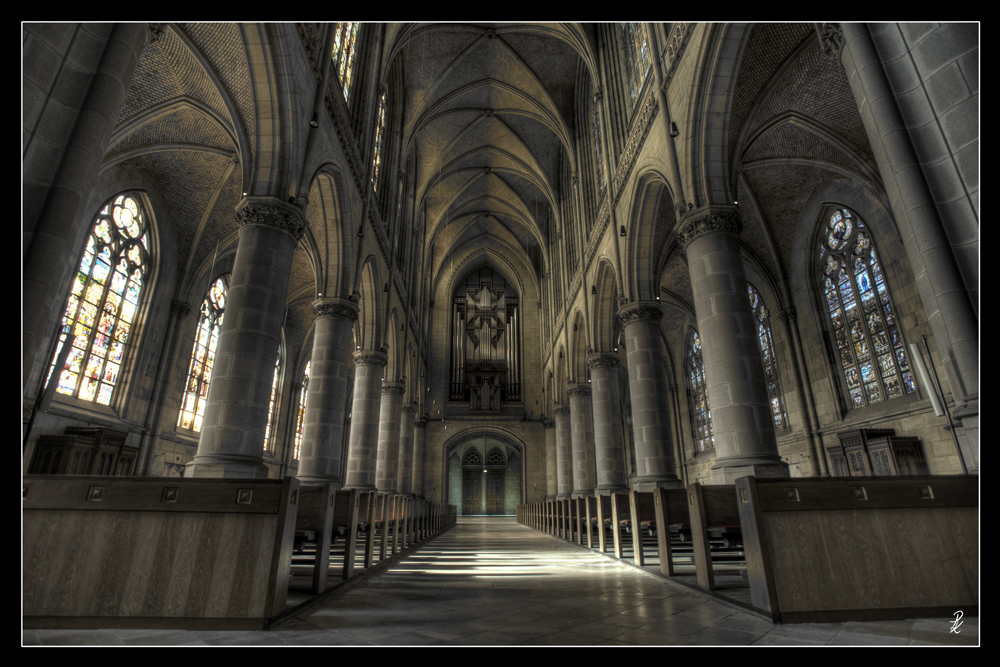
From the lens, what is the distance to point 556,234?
74.7ft

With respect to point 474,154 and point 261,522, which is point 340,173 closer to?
point 261,522

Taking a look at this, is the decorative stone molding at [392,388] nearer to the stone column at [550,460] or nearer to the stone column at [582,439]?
the stone column at [582,439]

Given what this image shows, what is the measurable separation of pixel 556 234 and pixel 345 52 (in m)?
13.5

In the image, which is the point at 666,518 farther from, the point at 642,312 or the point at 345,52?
the point at 345,52

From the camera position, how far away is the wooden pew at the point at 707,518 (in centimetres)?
429

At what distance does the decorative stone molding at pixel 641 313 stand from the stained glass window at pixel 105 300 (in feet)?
38.1

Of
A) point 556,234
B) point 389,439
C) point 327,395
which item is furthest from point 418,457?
point 327,395

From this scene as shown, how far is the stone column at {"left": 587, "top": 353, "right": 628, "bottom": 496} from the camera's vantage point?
13.4 m

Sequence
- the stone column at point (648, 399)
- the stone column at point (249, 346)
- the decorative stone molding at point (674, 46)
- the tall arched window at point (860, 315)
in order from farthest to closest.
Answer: the tall arched window at point (860, 315)
the stone column at point (648, 399)
the decorative stone molding at point (674, 46)
the stone column at point (249, 346)

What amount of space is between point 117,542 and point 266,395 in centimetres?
377

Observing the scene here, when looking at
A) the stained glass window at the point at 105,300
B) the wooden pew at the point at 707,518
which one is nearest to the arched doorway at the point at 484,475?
the stained glass window at the point at 105,300

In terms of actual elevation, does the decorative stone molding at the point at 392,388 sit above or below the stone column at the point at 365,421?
above

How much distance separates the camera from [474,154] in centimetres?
2216
